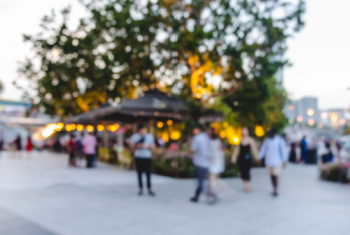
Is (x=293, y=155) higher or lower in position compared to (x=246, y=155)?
lower

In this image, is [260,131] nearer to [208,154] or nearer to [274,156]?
[274,156]

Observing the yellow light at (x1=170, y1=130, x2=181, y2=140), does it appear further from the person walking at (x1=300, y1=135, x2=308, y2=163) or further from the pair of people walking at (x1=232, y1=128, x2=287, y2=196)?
the pair of people walking at (x1=232, y1=128, x2=287, y2=196)

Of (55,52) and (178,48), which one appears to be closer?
(178,48)

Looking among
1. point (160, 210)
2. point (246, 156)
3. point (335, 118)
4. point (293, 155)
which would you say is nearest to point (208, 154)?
point (160, 210)

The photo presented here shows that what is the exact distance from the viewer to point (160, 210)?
7562 millimetres

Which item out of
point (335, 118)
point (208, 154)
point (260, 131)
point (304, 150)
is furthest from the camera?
point (335, 118)

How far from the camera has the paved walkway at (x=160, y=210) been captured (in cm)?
602

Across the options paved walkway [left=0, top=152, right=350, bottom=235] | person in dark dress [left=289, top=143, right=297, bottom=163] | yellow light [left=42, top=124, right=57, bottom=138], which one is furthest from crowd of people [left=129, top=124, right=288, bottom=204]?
person in dark dress [left=289, top=143, right=297, bottom=163]

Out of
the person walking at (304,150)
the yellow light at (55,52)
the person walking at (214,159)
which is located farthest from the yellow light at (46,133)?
the person walking at (304,150)

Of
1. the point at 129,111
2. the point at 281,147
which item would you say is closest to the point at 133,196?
the point at 281,147

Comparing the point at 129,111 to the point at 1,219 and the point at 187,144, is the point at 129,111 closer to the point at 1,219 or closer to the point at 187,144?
the point at 187,144

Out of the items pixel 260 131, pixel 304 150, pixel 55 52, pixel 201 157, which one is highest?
pixel 55 52

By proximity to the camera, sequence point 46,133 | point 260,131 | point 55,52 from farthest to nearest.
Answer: point 260,131, point 55,52, point 46,133

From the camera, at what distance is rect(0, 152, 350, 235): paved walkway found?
19.7ft
